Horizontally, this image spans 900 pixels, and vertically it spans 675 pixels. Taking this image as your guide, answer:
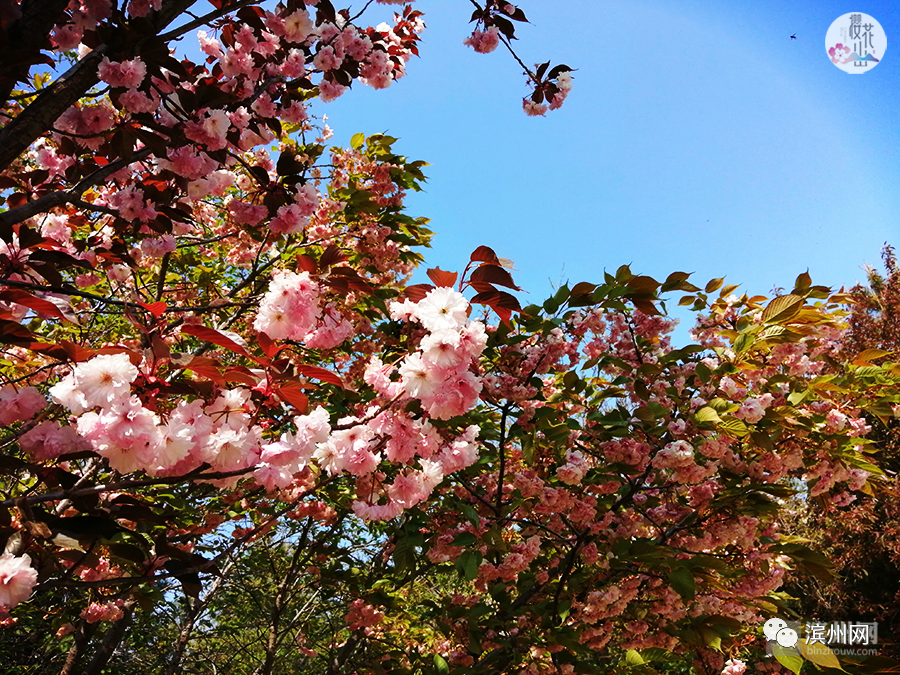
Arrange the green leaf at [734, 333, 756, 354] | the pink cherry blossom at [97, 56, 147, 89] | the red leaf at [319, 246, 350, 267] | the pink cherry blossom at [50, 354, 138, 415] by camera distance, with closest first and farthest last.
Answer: the pink cherry blossom at [50, 354, 138, 415]
the red leaf at [319, 246, 350, 267]
the pink cherry blossom at [97, 56, 147, 89]
the green leaf at [734, 333, 756, 354]

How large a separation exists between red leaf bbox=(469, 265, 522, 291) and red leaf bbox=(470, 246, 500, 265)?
0.9 inches

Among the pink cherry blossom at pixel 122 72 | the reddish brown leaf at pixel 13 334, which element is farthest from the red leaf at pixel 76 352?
the pink cherry blossom at pixel 122 72

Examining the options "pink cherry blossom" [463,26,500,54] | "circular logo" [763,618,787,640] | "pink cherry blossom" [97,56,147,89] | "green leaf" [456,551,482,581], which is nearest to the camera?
"pink cherry blossom" [97,56,147,89]

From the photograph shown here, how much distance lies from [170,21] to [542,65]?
1.90 metres

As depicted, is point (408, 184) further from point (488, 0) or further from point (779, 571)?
point (779, 571)

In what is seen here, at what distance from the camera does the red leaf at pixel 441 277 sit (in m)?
1.25

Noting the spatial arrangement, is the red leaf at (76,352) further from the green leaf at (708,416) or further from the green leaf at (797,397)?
the green leaf at (797,397)

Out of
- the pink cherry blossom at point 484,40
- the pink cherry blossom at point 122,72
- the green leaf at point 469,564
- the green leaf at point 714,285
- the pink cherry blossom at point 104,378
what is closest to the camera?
the pink cherry blossom at point 104,378

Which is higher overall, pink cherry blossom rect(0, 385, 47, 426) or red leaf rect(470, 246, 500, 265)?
red leaf rect(470, 246, 500, 265)

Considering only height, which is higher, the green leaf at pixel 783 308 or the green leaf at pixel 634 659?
the green leaf at pixel 783 308

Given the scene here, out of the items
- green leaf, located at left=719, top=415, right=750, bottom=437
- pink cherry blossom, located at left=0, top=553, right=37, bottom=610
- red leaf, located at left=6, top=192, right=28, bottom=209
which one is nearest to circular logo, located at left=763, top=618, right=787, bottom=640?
green leaf, located at left=719, top=415, right=750, bottom=437

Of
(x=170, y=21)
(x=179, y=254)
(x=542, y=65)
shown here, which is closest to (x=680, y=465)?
(x=542, y=65)

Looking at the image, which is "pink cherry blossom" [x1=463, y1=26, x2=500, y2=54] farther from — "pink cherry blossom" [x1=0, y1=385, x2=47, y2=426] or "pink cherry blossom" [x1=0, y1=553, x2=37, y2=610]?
"pink cherry blossom" [x1=0, y1=553, x2=37, y2=610]

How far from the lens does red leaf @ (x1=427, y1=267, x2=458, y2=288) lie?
125cm
